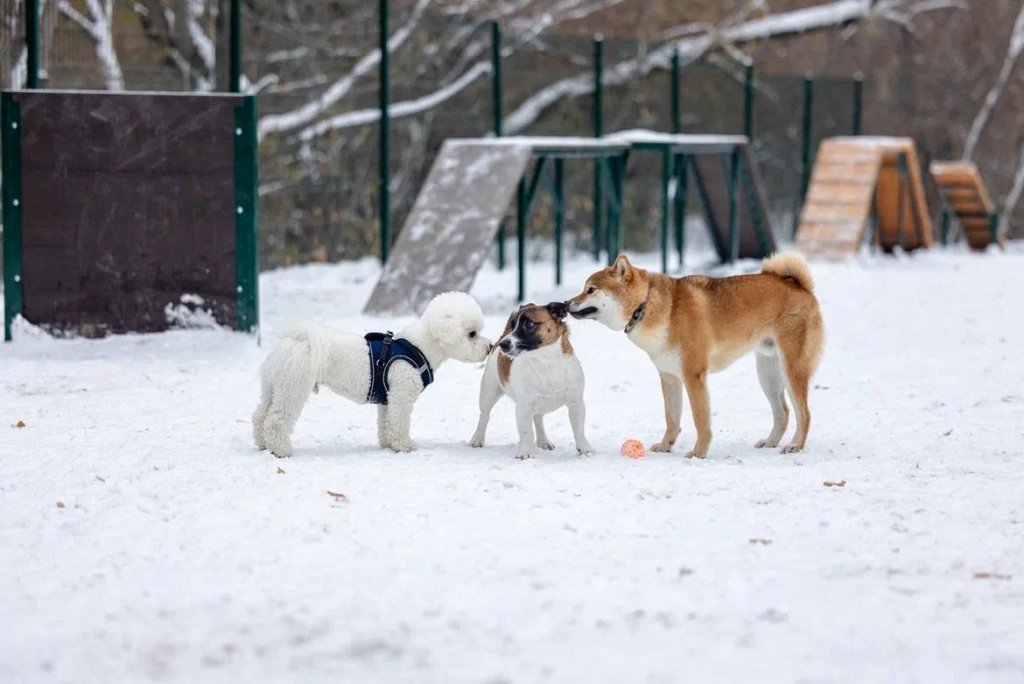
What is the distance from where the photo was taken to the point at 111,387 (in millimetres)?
8367

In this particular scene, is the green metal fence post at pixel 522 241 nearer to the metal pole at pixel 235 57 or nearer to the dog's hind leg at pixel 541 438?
the metal pole at pixel 235 57

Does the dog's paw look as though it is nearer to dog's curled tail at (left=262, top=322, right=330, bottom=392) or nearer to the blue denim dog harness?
the blue denim dog harness

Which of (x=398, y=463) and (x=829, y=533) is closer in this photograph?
(x=829, y=533)

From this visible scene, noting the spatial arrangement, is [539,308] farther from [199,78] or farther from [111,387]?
[199,78]

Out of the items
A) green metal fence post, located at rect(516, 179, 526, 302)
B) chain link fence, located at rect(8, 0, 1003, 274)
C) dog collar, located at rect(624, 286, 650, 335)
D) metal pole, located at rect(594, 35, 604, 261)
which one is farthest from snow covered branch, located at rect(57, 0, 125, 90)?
dog collar, located at rect(624, 286, 650, 335)

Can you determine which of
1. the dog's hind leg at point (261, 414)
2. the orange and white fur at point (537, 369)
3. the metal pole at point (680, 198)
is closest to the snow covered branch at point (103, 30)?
the metal pole at point (680, 198)

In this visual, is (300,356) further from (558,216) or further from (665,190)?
(665,190)

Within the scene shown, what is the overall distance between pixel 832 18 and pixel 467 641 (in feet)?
55.5

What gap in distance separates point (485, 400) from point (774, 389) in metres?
1.34

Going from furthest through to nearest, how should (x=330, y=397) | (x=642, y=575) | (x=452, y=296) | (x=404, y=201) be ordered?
(x=404, y=201) < (x=330, y=397) < (x=452, y=296) < (x=642, y=575)

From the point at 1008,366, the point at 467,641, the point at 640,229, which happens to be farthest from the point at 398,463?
the point at 640,229

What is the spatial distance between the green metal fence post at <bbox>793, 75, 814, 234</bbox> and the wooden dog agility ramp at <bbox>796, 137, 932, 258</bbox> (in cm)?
121

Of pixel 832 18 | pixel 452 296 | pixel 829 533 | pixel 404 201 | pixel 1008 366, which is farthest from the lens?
pixel 832 18

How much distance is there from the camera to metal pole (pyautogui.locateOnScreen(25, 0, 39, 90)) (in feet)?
32.1
